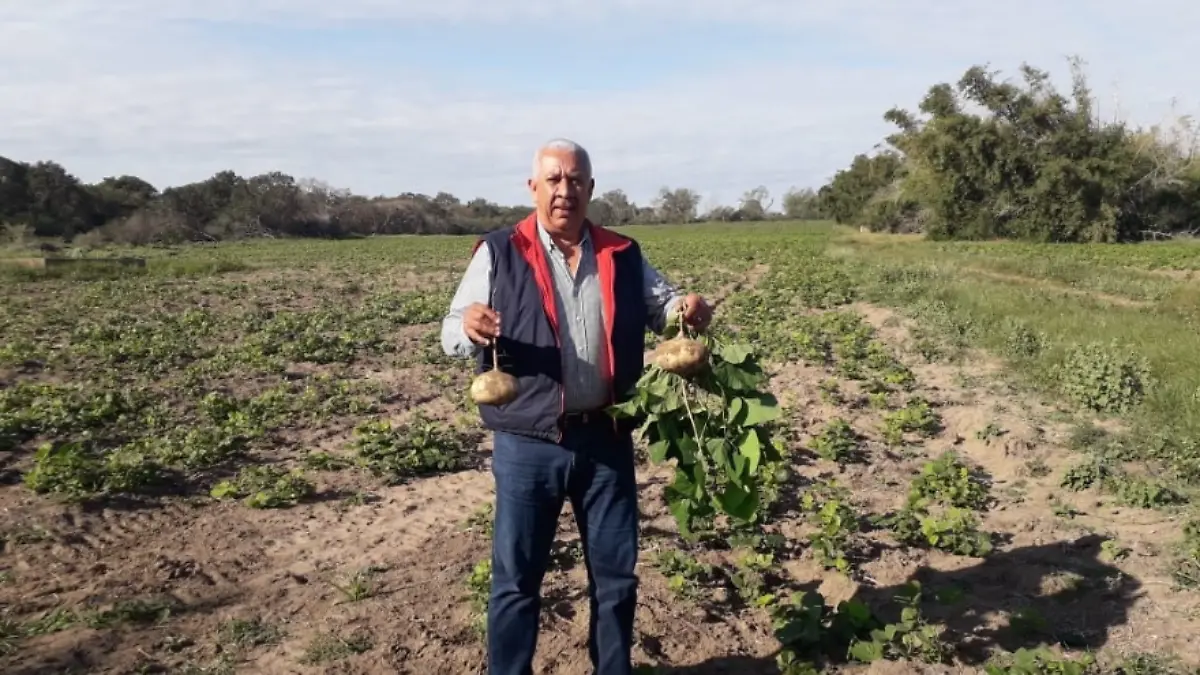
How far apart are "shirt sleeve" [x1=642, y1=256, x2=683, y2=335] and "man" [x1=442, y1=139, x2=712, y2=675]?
4 centimetres

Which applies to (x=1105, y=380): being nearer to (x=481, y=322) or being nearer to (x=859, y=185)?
(x=481, y=322)

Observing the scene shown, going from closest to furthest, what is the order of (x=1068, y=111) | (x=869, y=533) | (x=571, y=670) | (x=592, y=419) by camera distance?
(x=592, y=419) → (x=571, y=670) → (x=869, y=533) → (x=1068, y=111)

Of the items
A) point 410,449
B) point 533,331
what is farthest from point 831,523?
point 410,449

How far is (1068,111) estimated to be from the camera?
41.4m

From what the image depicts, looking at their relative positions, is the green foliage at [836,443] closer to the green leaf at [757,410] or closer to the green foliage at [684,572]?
the green foliage at [684,572]

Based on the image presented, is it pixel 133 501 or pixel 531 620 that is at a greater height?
pixel 531 620

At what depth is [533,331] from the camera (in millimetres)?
2865

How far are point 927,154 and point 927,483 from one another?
40.7 meters

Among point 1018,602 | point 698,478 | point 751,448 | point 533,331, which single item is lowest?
point 1018,602

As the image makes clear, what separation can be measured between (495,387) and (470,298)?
0.36m

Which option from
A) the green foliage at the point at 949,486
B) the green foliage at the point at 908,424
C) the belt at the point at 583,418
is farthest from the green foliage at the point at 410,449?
the belt at the point at 583,418

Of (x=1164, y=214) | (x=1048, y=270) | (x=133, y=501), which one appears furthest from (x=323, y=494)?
(x=1164, y=214)

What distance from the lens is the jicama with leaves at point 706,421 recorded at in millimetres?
2996

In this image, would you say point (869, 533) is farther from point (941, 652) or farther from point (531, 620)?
point (531, 620)
